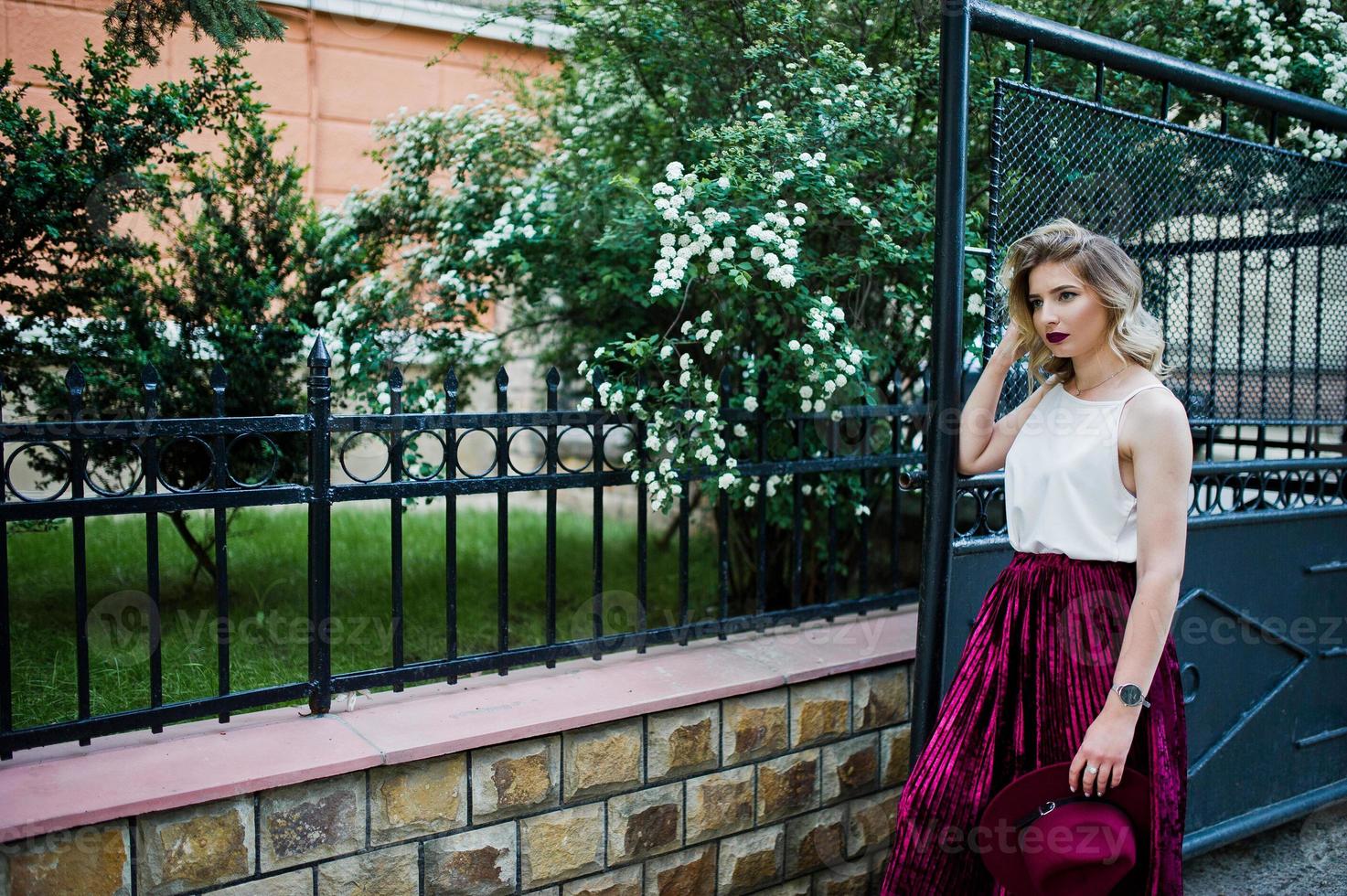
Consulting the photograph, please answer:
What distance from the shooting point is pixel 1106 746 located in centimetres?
205

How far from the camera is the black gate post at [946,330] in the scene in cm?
255

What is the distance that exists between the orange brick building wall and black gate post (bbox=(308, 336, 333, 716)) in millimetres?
2876

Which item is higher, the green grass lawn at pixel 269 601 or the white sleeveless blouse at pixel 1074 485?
the white sleeveless blouse at pixel 1074 485

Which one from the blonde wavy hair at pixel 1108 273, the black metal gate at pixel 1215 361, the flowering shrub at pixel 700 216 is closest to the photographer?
the blonde wavy hair at pixel 1108 273

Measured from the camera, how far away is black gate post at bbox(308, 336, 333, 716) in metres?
2.62

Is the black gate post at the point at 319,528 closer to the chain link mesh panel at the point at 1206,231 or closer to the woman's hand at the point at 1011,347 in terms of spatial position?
the woman's hand at the point at 1011,347

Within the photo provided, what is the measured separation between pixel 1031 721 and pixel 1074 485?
0.54m

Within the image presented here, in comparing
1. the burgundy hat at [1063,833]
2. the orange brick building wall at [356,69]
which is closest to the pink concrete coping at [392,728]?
the burgundy hat at [1063,833]

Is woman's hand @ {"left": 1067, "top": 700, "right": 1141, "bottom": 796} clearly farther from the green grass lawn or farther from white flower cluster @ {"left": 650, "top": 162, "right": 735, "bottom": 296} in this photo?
the green grass lawn

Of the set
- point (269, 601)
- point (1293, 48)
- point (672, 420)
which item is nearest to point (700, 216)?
point (672, 420)

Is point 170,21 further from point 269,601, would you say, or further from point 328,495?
point 269,601

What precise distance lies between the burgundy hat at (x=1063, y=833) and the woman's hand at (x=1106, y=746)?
4 cm

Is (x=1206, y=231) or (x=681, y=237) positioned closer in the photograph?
(x=681, y=237)

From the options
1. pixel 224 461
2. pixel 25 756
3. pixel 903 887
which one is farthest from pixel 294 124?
pixel 903 887
